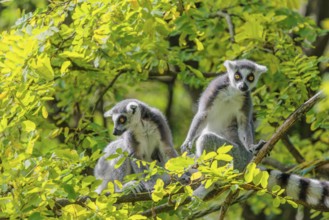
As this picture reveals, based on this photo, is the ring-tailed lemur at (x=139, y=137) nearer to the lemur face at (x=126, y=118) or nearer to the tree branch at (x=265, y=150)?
the lemur face at (x=126, y=118)

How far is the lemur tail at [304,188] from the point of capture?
5402 mm

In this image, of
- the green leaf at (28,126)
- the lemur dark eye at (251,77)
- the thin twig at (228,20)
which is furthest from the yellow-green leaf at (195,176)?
the thin twig at (228,20)

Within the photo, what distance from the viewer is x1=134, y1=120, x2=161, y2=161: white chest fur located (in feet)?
21.4

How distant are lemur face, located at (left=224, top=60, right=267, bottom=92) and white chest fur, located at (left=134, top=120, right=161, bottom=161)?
2.75ft

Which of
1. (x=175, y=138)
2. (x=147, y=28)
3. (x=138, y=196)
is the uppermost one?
(x=147, y=28)

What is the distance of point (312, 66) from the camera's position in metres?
6.16

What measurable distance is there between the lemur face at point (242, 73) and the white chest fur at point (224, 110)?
0.33 feet

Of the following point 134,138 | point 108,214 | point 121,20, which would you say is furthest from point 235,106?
point 108,214

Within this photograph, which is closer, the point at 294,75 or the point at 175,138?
the point at 294,75

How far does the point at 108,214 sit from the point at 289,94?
280 cm

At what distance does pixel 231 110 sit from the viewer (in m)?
6.67

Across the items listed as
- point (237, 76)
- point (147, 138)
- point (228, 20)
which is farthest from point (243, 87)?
point (228, 20)

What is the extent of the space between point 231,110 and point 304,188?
4.52 ft

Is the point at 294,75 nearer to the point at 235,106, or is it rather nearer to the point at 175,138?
the point at 235,106
